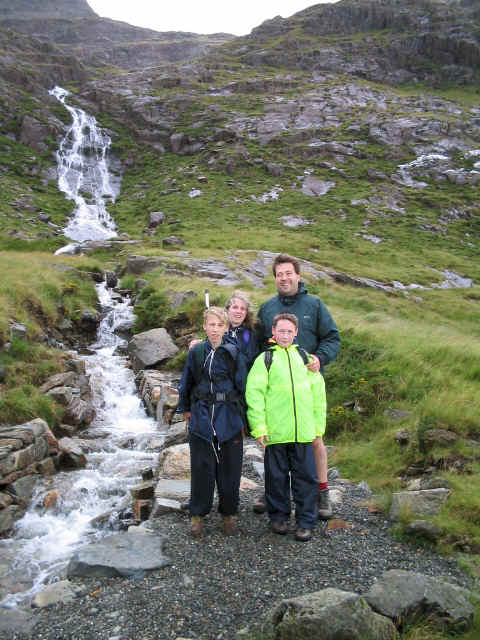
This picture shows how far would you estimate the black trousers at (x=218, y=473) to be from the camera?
5680mm

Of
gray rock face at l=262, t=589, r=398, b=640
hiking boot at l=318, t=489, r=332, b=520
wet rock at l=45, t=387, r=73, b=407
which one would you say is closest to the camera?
gray rock face at l=262, t=589, r=398, b=640

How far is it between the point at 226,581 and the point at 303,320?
3.51 m

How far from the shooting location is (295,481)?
18.0 ft

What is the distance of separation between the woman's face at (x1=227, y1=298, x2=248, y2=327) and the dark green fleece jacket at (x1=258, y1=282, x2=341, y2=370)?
1.21 ft

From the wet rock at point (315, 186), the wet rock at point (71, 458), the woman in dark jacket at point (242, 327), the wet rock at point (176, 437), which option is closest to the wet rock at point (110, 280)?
the wet rock at point (71, 458)

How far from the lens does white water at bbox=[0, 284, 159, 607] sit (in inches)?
249

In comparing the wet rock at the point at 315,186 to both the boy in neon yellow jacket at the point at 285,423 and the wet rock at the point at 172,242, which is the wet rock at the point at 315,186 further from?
the boy in neon yellow jacket at the point at 285,423

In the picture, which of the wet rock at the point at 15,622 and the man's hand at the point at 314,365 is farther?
the man's hand at the point at 314,365

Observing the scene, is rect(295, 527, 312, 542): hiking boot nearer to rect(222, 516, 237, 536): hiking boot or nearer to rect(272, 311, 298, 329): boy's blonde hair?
rect(222, 516, 237, 536): hiking boot

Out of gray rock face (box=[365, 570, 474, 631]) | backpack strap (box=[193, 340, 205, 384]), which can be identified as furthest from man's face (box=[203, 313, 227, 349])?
gray rock face (box=[365, 570, 474, 631])

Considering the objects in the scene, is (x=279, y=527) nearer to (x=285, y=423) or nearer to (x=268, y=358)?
(x=285, y=423)

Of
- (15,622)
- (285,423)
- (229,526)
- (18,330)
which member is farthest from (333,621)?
(18,330)

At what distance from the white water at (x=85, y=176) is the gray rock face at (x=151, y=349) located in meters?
30.6

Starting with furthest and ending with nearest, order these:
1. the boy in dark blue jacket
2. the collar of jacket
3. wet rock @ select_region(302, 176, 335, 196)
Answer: wet rock @ select_region(302, 176, 335, 196) → the collar of jacket → the boy in dark blue jacket
